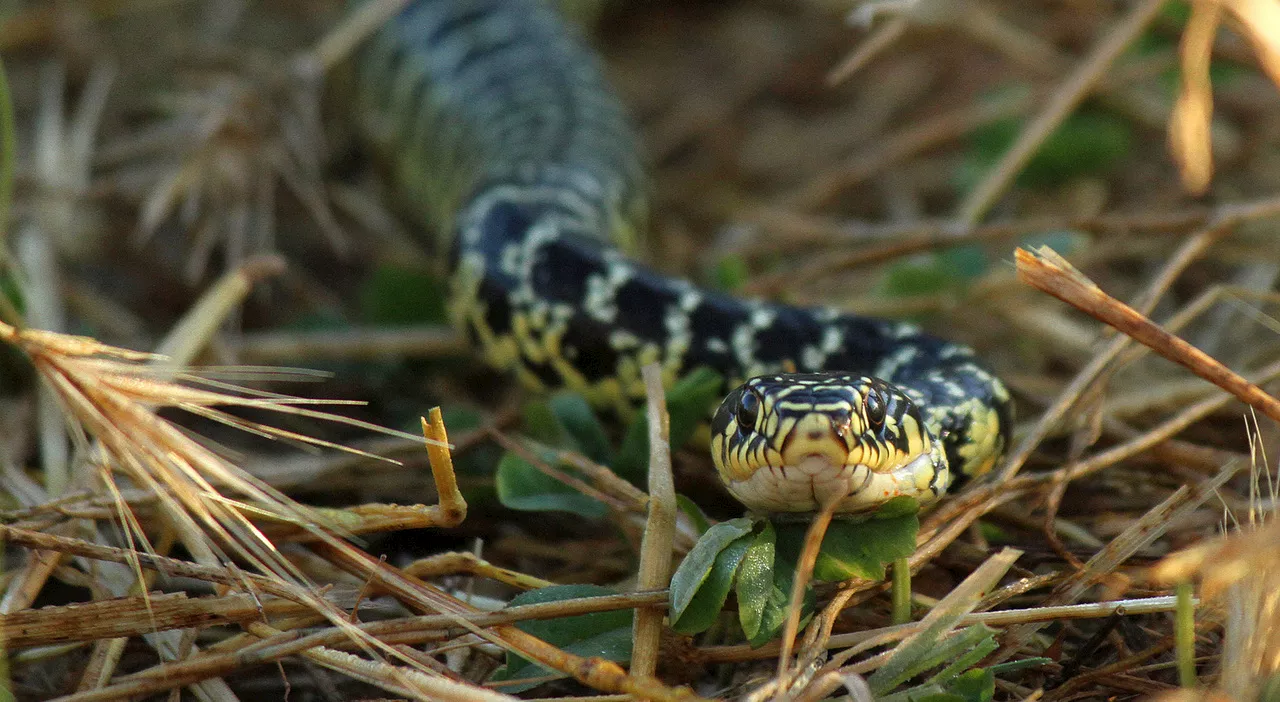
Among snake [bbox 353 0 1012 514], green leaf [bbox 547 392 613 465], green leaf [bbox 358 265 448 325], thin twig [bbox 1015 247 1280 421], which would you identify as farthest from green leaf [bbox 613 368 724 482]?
green leaf [bbox 358 265 448 325]

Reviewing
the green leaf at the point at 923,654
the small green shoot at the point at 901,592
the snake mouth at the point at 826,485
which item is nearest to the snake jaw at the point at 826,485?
the snake mouth at the point at 826,485

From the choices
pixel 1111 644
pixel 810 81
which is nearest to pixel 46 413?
pixel 1111 644

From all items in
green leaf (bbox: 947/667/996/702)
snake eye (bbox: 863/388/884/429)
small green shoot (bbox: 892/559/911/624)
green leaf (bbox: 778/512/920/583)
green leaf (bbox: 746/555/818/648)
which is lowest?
green leaf (bbox: 947/667/996/702)

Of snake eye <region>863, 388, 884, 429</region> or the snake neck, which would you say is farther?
the snake neck

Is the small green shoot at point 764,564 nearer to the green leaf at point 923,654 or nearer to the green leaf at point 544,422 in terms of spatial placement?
the green leaf at point 923,654

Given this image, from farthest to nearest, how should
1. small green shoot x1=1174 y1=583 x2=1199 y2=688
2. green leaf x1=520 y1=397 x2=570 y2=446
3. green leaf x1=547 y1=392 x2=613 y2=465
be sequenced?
1. green leaf x1=520 y1=397 x2=570 y2=446
2. green leaf x1=547 y1=392 x2=613 y2=465
3. small green shoot x1=1174 y1=583 x2=1199 y2=688

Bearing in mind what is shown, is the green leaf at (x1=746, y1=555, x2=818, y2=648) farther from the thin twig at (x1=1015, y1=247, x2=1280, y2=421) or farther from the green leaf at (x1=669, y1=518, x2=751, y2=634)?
the thin twig at (x1=1015, y1=247, x2=1280, y2=421)

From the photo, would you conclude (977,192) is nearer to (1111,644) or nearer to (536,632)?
(1111,644)

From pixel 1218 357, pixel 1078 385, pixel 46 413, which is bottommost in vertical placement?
pixel 1218 357
